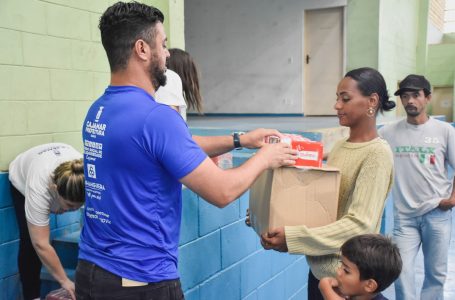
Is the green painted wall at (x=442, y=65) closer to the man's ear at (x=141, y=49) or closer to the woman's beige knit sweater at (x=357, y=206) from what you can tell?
the woman's beige knit sweater at (x=357, y=206)

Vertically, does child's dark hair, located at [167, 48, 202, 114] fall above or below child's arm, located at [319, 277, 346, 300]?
above

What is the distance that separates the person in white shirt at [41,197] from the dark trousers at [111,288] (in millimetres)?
731

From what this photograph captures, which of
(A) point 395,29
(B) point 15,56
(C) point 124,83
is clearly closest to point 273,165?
(C) point 124,83

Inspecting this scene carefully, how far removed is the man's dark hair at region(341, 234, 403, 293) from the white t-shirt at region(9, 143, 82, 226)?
1429mm

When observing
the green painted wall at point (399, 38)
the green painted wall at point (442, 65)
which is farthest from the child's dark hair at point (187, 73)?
the green painted wall at point (442, 65)

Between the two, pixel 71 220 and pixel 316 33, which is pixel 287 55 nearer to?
pixel 316 33

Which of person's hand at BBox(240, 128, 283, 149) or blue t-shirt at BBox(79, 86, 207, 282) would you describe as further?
person's hand at BBox(240, 128, 283, 149)

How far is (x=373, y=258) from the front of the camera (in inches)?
58.9

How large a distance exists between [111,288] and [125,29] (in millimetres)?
752

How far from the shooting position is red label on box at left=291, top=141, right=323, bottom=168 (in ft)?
5.04

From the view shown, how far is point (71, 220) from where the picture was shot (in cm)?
275

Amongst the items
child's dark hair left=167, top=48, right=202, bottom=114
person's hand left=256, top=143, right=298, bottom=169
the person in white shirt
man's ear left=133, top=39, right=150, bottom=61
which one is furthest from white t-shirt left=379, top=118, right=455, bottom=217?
man's ear left=133, top=39, right=150, bottom=61

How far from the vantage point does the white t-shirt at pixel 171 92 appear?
2.33m

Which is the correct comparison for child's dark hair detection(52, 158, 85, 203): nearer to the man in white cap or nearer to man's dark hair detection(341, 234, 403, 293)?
man's dark hair detection(341, 234, 403, 293)
